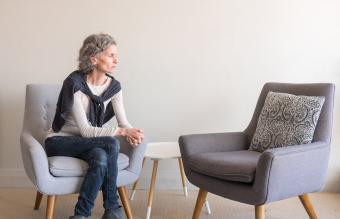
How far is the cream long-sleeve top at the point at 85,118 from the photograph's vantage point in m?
2.20

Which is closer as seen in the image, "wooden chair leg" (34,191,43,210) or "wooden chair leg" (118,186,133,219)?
"wooden chair leg" (118,186,133,219)

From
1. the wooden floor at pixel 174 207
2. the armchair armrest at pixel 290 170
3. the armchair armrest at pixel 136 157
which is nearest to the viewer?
the armchair armrest at pixel 290 170

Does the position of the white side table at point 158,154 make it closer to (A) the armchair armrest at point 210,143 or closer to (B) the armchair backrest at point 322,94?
(A) the armchair armrest at point 210,143

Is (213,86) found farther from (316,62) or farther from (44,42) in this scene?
(44,42)

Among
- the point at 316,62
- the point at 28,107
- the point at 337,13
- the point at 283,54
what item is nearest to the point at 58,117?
the point at 28,107

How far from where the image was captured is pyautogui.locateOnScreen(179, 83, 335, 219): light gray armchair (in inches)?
74.2

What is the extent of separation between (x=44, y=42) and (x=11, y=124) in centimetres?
67

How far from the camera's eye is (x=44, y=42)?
117 inches

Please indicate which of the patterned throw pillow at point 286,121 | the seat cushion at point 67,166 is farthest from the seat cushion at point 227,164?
the seat cushion at point 67,166

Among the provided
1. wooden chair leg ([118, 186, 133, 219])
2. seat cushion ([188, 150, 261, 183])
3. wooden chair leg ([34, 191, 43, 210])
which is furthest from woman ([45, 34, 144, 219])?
wooden chair leg ([34, 191, 43, 210])

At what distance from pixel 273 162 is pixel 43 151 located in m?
1.14

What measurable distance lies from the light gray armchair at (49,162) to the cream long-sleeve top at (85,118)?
0.15 meters

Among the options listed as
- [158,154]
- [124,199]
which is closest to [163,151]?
[158,154]

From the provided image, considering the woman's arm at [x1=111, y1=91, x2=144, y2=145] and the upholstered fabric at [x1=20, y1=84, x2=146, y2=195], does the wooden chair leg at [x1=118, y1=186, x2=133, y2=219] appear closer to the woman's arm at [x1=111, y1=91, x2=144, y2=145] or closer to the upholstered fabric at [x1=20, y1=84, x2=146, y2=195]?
the upholstered fabric at [x1=20, y1=84, x2=146, y2=195]
